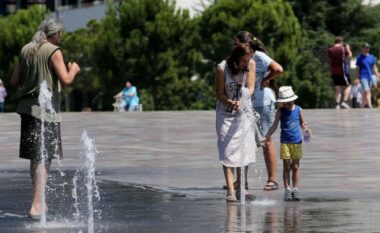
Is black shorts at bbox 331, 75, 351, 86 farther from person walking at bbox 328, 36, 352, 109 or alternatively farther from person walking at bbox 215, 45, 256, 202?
person walking at bbox 215, 45, 256, 202

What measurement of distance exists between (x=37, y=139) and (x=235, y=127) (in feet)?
6.93

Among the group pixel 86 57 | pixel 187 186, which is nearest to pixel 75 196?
pixel 187 186

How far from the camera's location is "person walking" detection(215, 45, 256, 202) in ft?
36.1

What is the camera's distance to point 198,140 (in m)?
18.8

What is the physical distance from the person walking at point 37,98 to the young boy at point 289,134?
7.81 ft

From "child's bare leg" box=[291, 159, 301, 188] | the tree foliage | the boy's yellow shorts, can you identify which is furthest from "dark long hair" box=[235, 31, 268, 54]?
the tree foliage

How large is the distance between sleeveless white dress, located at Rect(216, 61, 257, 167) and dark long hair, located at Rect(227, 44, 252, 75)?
47 mm

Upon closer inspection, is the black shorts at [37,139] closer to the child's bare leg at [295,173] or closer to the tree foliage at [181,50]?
the child's bare leg at [295,173]

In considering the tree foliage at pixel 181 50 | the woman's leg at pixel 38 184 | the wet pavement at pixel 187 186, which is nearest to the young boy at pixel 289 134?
the wet pavement at pixel 187 186

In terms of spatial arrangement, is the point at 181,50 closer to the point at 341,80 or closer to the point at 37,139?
the point at 341,80

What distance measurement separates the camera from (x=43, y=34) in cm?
Answer: 987

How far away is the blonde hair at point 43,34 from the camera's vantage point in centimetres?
981

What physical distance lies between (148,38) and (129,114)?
64.4 feet

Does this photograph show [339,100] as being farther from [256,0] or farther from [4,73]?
[4,73]
